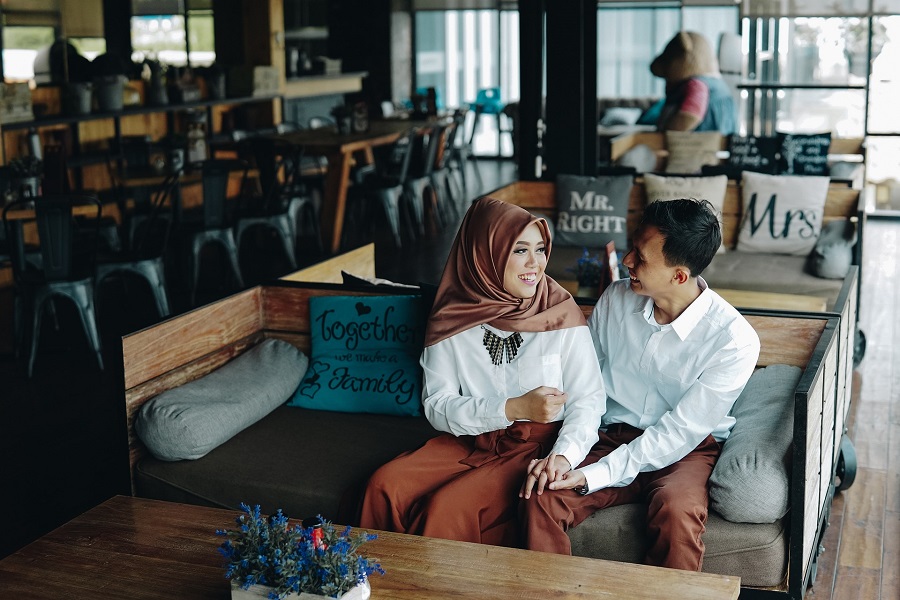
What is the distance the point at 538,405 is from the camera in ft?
8.84

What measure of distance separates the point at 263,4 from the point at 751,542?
355 inches

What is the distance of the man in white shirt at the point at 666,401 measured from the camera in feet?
8.41

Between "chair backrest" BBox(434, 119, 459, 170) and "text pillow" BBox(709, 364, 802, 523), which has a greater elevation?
"chair backrest" BBox(434, 119, 459, 170)

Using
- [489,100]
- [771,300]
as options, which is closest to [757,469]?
[771,300]

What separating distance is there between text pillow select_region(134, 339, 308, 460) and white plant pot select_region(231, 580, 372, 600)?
1087 mm

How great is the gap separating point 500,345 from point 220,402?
895 mm

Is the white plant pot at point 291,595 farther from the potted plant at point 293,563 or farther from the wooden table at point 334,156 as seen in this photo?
the wooden table at point 334,156

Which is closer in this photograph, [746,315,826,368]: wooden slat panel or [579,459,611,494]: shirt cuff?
[579,459,611,494]: shirt cuff

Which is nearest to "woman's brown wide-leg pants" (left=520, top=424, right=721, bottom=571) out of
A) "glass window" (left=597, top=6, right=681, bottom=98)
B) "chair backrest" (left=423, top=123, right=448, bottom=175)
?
"chair backrest" (left=423, top=123, right=448, bottom=175)

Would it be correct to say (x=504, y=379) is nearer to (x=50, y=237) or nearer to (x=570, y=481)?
(x=570, y=481)

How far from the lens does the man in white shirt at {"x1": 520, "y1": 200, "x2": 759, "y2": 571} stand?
8.41 ft

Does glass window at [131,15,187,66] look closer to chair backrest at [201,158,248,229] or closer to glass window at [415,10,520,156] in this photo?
glass window at [415,10,520,156]

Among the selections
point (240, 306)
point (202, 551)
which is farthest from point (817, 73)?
point (202, 551)

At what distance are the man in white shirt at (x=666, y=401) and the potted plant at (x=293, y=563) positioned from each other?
0.72 m
